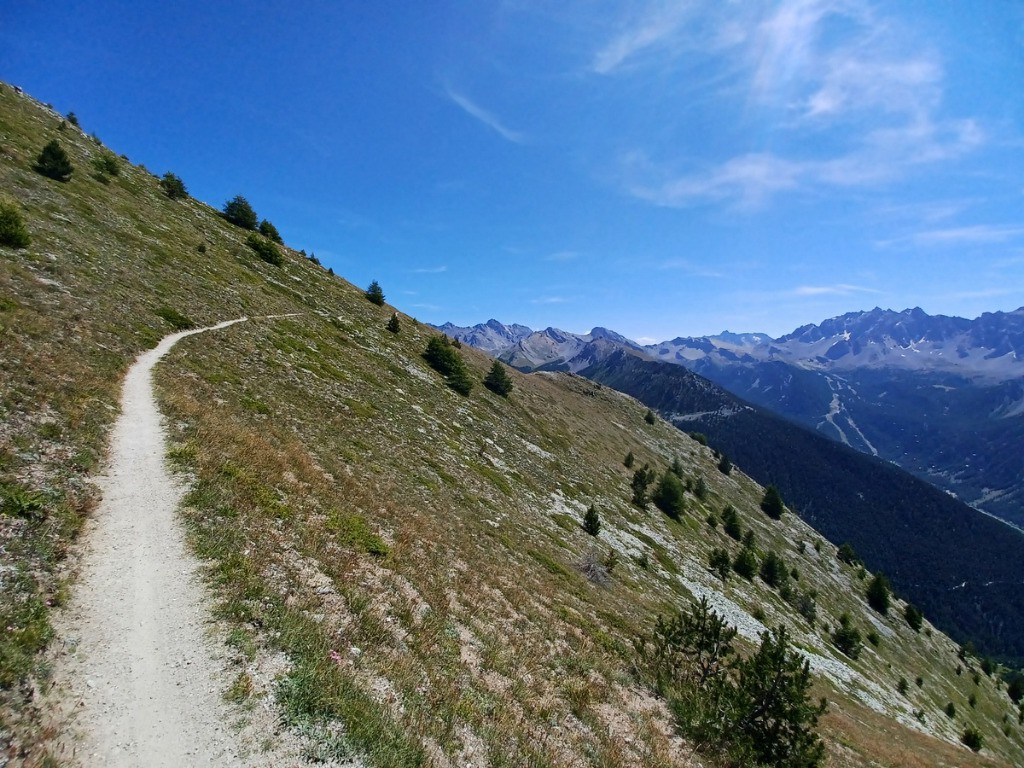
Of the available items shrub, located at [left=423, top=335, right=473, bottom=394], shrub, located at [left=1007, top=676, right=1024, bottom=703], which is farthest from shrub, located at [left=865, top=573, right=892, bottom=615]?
shrub, located at [left=423, top=335, right=473, bottom=394]

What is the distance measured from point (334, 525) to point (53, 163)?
1922 inches

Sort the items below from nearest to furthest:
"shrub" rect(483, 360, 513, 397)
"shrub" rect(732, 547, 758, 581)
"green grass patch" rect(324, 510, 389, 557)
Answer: "green grass patch" rect(324, 510, 389, 557)
"shrub" rect(732, 547, 758, 581)
"shrub" rect(483, 360, 513, 397)

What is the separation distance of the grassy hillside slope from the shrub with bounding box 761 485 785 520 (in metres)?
52.6

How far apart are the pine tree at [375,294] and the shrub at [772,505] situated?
101 meters

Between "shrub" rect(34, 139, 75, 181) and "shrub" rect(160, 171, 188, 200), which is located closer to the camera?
"shrub" rect(34, 139, 75, 181)

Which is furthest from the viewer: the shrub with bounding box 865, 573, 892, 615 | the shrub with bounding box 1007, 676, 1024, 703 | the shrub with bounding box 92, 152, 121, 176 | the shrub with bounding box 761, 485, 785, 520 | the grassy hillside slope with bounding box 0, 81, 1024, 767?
the shrub with bounding box 761, 485, 785, 520

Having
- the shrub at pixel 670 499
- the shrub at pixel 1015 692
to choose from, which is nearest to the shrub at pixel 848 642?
the shrub at pixel 670 499

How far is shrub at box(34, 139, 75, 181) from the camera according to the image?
40000mm

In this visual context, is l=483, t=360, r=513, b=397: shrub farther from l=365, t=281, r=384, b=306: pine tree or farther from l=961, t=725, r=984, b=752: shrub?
l=961, t=725, r=984, b=752: shrub

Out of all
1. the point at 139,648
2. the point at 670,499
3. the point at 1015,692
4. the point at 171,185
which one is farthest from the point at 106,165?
the point at 1015,692

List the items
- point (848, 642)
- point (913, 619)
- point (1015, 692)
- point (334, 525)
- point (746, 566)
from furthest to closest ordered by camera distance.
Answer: point (1015, 692), point (913, 619), point (848, 642), point (746, 566), point (334, 525)

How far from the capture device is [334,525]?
52.3 feet

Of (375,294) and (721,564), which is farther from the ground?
(375,294)

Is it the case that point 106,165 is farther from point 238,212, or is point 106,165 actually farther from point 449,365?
point 449,365
